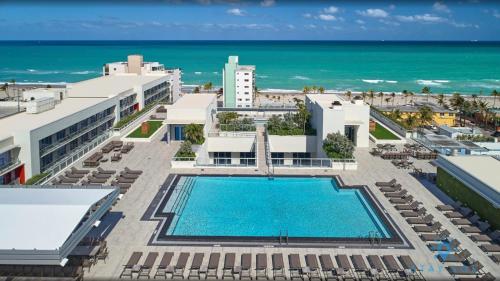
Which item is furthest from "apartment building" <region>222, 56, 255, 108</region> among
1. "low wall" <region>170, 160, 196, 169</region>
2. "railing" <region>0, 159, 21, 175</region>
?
"railing" <region>0, 159, 21, 175</region>

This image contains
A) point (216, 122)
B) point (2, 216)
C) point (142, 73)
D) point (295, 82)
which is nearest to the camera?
point (2, 216)

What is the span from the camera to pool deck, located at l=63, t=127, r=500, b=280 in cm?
1619

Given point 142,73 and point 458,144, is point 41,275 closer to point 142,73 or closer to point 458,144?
point 458,144

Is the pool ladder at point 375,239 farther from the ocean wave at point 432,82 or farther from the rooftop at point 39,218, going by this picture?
the ocean wave at point 432,82

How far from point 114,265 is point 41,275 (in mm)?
2260

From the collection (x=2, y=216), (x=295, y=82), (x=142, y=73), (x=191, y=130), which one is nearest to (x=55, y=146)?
(x=191, y=130)

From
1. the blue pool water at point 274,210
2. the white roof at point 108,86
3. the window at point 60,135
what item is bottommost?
the blue pool water at point 274,210

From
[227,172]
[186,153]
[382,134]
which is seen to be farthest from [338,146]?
[382,134]

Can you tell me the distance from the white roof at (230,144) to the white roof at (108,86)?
9987 mm

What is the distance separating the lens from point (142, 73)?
190 feet

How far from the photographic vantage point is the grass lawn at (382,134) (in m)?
34.8

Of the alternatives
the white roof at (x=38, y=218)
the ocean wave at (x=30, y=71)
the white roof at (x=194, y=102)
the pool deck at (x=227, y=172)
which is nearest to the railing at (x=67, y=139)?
the pool deck at (x=227, y=172)

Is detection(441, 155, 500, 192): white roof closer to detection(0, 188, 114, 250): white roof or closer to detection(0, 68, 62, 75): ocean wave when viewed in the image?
detection(0, 188, 114, 250): white roof

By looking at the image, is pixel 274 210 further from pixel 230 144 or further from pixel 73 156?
pixel 73 156
